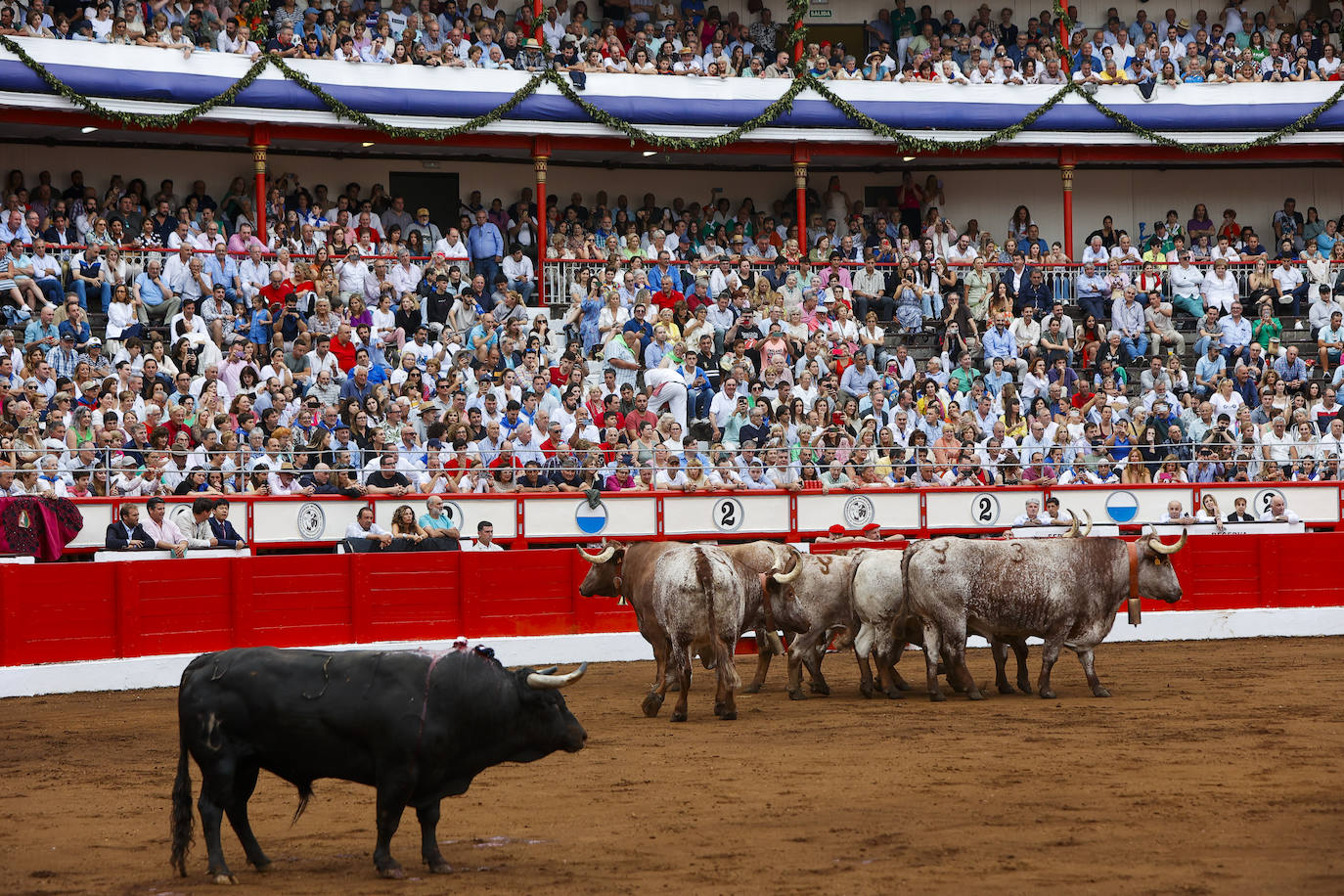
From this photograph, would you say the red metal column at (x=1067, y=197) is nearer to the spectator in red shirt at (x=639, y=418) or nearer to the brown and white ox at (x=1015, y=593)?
the spectator in red shirt at (x=639, y=418)

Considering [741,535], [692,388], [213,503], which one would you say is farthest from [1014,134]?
[213,503]

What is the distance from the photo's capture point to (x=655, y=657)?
513 inches

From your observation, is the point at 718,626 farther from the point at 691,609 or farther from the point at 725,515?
the point at 725,515

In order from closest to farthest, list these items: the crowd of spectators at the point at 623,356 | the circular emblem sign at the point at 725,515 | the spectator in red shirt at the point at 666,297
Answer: the crowd of spectators at the point at 623,356
the circular emblem sign at the point at 725,515
the spectator in red shirt at the point at 666,297

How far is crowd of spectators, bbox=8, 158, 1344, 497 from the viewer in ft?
57.1

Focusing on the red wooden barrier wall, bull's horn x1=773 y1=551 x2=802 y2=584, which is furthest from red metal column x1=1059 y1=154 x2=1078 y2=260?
bull's horn x1=773 y1=551 x2=802 y2=584

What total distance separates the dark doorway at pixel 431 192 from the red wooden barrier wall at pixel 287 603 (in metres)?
13.4

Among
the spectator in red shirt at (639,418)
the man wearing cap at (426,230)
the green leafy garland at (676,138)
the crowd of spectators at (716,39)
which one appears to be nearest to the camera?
the spectator in red shirt at (639,418)

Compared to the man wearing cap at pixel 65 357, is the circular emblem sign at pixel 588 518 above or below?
below

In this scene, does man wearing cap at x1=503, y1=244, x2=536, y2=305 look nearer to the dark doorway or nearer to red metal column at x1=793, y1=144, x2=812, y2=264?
the dark doorway

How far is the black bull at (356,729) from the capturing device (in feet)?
23.4

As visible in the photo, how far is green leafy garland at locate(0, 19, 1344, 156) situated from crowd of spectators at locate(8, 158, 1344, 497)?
1123 mm

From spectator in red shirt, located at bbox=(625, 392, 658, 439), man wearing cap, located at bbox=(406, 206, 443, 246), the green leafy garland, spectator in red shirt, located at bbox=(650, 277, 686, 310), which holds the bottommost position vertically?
spectator in red shirt, located at bbox=(625, 392, 658, 439)

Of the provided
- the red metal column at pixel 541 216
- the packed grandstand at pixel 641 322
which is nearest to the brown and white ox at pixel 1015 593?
the packed grandstand at pixel 641 322
